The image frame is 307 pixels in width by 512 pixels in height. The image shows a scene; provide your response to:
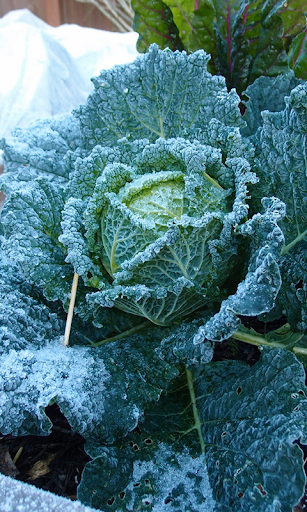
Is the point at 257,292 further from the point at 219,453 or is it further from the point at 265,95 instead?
the point at 265,95

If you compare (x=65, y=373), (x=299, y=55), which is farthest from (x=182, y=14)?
(x=65, y=373)

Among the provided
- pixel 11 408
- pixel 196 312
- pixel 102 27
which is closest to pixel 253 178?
pixel 196 312

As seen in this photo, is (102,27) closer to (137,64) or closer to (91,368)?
(137,64)

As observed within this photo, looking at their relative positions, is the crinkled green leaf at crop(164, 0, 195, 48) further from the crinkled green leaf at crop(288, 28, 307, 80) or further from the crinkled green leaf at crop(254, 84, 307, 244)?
the crinkled green leaf at crop(254, 84, 307, 244)

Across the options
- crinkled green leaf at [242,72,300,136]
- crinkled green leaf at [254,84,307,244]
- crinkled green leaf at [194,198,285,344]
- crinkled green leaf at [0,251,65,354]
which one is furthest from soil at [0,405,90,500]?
crinkled green leaf at [242,72,300,136]

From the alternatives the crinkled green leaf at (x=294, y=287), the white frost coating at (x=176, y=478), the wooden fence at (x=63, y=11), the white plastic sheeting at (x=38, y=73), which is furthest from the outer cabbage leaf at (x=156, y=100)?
the wooden fence at (x=63, y=11)

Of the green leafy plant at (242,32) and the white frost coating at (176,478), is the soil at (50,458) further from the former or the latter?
the green leafy plant at (242,32)
